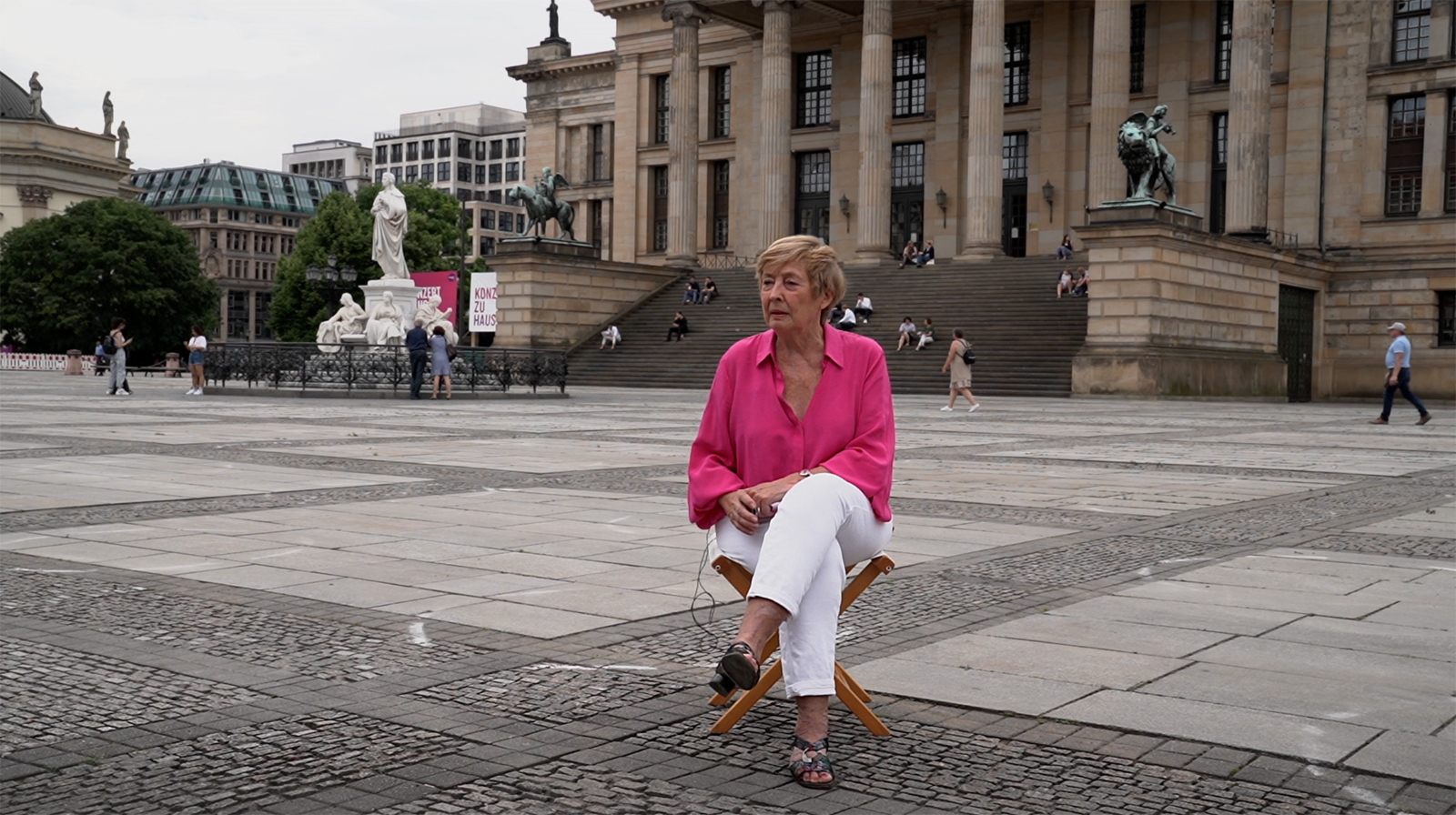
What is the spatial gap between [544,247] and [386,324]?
661 inches

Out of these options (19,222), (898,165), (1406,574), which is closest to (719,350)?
(898,165)

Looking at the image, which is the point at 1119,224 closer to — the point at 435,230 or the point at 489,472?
the point at 489,472

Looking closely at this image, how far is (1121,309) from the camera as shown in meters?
37.4

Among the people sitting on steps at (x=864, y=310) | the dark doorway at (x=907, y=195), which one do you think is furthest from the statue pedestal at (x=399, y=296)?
the dark doorway at (x=907, y=195)

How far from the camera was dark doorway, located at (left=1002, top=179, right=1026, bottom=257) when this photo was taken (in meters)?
55.6

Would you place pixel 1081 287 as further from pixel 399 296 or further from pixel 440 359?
pixel 440 359

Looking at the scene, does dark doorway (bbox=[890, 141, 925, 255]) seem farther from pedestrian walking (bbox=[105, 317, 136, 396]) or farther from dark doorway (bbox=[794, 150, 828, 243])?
pedestrian walking (bbox=[105, 317, 136, 396])

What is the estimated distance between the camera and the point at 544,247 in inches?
1969

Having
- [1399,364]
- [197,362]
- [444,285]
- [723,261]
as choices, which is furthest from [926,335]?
[444,285]

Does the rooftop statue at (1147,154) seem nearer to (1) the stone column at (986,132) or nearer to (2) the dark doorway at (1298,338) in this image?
(2) the dark doorway at (1298,338)

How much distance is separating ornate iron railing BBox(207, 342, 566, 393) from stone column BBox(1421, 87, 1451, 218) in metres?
27.7

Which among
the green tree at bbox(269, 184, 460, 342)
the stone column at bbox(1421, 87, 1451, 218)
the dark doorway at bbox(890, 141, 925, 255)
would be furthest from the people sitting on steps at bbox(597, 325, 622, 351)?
the green tree at bbox(269, 184, 460, 342)

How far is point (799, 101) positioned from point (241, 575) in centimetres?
5570

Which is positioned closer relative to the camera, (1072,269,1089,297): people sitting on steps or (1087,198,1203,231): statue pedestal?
(1087,198,1203,231): statue pedestal
